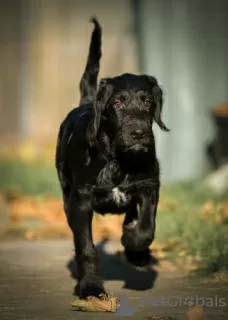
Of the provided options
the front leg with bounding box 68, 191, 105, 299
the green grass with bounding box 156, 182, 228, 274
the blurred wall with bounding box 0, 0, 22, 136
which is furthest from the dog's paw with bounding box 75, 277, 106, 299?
the blurred wall with bounding box 0, 0, 22, 136

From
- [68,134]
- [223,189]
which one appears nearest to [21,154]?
[223,189]

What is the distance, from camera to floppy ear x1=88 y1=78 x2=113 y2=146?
205 inches

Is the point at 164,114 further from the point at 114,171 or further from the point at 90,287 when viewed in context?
the point at 90,287

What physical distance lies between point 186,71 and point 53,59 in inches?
386

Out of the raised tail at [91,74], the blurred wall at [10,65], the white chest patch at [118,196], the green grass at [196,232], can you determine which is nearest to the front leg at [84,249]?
the white chest patch at [118,196]

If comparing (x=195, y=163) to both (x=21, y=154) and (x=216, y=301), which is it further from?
(x=21, y=154)

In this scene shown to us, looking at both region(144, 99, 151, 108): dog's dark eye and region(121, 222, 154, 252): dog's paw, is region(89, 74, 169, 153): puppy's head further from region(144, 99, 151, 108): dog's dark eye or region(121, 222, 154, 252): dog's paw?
region(121, 222, 154, 252): dog's paw

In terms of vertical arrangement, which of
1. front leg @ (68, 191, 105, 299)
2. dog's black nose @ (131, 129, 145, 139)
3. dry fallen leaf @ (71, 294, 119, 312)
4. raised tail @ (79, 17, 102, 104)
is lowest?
dry fallen leaf @ (71, 294, 119, 312)

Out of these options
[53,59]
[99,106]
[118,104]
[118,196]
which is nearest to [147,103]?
[118,104]

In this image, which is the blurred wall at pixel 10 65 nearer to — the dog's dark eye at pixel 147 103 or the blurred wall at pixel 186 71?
the blurred wall at pixel 186 71

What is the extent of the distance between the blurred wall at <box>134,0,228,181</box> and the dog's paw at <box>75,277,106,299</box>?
6.56m

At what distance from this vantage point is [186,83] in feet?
37.9

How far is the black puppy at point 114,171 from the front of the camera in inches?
199

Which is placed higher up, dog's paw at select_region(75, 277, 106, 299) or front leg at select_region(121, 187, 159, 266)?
front leg at select_region(121, 187, 159, 266)
